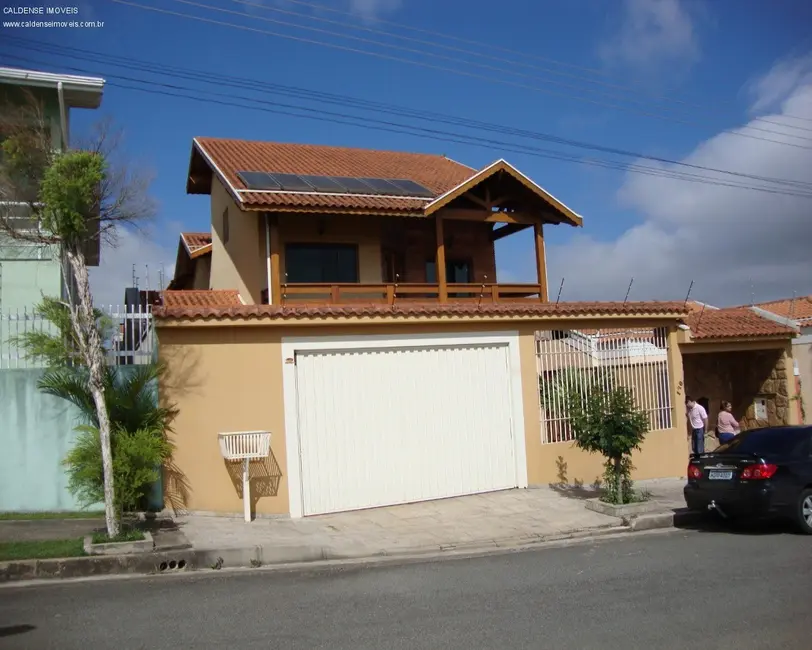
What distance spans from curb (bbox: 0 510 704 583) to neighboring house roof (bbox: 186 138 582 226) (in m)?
7.66

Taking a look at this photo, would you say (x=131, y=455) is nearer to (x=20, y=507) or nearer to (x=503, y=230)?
(x=20, y=507)

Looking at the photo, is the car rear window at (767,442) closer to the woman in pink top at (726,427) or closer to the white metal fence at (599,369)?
the white metal fence at (599,369)

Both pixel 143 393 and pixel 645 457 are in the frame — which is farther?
pixel 645 457

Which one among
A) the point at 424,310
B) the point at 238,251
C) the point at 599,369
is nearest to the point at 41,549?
the point at 424,310

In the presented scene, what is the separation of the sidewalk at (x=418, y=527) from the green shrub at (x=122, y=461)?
92 cm

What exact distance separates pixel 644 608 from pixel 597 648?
123 centimetres

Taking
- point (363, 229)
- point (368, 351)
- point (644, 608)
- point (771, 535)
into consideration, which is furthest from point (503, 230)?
point (644, 608)

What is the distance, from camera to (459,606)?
6.87 metres

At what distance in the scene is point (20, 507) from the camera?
10523 mm

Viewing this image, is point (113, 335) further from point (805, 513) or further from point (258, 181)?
point (805, 513)

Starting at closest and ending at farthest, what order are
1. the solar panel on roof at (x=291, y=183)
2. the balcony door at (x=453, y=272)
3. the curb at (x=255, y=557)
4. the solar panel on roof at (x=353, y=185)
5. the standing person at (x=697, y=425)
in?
the curb at (x=255, y=557)
the solar panel on roof at (x=291, y=183)
the standing person at (x=697, y=425)
the solar panel on roof at (x=353, y=185)
the balcony door at (x=453, y=272)

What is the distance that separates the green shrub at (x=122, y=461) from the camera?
9695 mm

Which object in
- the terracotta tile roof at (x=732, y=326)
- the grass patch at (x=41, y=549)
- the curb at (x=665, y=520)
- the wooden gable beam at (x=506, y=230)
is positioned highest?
the wooden gable beam at (x=506, y=230)

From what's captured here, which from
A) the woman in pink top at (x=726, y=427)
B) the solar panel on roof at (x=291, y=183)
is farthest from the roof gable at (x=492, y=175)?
the woman in pink top at (x=726, y=427)
